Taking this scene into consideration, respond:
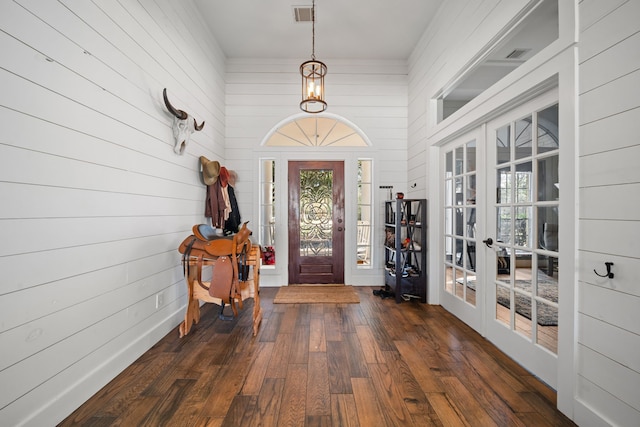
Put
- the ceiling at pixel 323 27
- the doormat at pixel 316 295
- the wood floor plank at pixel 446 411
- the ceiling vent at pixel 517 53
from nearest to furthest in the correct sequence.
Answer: the wood floor plank at pixel 446 411 → the ceiling vent at pixel 517 53 → the ceiling at pixel 323 27 → the doormat at pixel 316 295

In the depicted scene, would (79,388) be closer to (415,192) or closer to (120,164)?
(120,164)

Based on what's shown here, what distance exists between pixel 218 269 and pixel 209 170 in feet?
4.39

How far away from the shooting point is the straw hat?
3192mm

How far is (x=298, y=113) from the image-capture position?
4191 millimetres

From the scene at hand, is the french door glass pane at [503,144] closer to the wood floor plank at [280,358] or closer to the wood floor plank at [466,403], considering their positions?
Result: the wood floor plank at [466,403]

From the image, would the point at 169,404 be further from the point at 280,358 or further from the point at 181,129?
the point at 181,129

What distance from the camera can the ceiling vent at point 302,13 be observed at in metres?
3.15

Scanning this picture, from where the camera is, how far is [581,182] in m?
1.48

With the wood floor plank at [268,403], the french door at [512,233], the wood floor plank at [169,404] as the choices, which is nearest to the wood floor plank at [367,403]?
the wood floor plank at [268,403]

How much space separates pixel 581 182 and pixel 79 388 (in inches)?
118

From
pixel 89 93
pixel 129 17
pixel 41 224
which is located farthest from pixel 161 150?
pixel 41 224

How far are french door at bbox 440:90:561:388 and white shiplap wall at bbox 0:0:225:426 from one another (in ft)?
9.35

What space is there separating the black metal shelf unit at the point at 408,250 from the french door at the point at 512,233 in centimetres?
47

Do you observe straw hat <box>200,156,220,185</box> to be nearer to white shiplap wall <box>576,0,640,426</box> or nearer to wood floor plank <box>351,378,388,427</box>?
wood floor plank <box>351,378,388,427</box>
